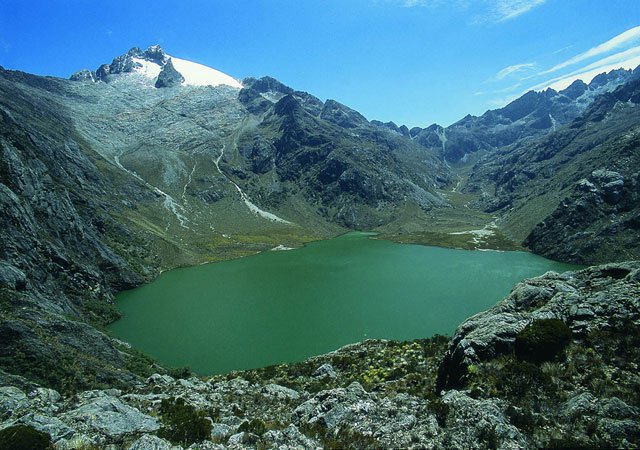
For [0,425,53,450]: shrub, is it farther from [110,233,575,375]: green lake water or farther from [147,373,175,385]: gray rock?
[110,233,575,375]: green lake water

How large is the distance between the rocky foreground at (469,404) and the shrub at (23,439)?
0.05 meters

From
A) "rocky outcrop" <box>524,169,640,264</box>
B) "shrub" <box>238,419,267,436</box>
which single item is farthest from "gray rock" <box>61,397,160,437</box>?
"rocky outcrop" <box>524,169,640,264</box>

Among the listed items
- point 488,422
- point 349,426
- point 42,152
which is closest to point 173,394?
point 349,426

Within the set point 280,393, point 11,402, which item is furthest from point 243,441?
point 11,402

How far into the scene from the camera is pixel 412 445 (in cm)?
1697

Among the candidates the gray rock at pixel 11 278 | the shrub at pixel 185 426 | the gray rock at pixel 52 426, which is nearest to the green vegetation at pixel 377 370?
the shrub at pixel 185 426

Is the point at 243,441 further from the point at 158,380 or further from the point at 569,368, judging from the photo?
the point at 158,380

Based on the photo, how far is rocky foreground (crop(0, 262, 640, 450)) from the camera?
53.2 ft

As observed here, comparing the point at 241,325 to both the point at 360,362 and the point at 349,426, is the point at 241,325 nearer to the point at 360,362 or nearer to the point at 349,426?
the point at 360,362

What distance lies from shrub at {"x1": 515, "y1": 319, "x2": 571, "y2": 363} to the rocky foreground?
0.19 feet

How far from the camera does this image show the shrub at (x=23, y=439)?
15711mm

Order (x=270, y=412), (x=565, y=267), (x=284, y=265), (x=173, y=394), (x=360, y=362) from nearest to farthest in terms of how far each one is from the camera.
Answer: (x=270, y=412), (x=173, y=394), (x=360, y=362), (x=565, y=267), (x=284, y=265)

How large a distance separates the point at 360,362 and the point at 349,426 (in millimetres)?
20339

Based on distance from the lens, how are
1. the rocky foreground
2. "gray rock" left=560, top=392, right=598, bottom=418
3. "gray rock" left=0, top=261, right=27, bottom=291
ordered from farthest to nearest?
"gray rock" left=0, top=261, right=27, bottom=291, the rocky foreground, "gray rock" left=560, top=392, right=598, bottom=418
